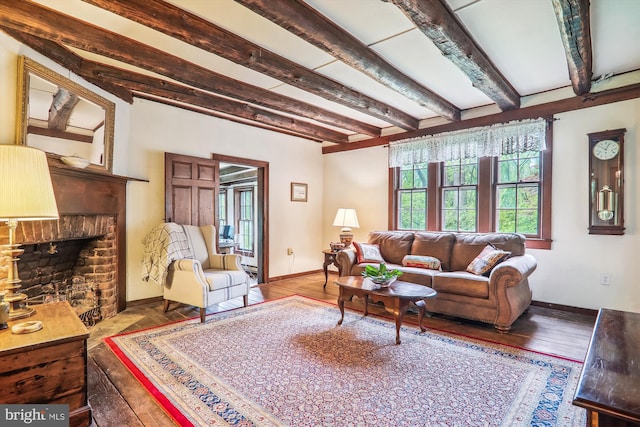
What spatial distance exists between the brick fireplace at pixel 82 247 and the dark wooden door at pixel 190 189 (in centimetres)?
56

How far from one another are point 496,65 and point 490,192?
170 cm

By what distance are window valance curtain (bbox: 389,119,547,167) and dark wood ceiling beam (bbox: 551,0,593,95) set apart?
74 cm

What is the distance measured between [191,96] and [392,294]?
314 centimetres

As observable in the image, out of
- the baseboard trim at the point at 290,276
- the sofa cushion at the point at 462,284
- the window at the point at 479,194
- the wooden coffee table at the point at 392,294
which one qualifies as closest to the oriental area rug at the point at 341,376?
the wooden coffee table at the point at 392,294

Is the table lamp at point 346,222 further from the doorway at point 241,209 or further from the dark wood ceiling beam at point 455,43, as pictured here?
the dark wood ceiling beam at point 455,43

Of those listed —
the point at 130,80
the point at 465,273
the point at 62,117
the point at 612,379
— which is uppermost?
the point at 130,80

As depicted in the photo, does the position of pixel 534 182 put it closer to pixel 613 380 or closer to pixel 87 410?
pixel 613 380

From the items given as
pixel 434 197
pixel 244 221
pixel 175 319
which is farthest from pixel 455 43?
pixel 244 221

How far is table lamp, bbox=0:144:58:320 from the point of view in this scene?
1607mm

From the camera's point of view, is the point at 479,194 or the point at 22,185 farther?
the point at 479,194

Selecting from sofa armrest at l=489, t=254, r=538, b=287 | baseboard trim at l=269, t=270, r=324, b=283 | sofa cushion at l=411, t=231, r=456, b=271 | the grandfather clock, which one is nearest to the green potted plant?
sofa armrest at l=489, t=254, r=538, b=287

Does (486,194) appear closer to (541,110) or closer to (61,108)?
(541,110)

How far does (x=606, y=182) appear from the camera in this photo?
343cm

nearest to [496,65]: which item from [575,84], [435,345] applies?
[575,84]
